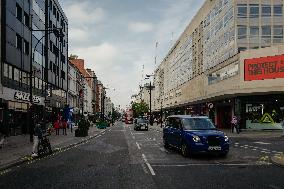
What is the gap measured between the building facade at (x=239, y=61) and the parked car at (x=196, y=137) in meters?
22.1

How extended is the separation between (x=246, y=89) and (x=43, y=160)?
30.2 m

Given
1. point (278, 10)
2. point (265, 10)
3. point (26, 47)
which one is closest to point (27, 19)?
point (26, 47)

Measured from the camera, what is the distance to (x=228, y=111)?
5166 cm

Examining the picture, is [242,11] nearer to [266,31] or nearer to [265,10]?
[265,10]

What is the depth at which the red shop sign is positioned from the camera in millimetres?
41594

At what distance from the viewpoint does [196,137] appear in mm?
16172

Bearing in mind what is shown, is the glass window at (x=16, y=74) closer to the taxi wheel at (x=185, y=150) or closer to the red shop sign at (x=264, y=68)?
the red shop sign at (x=264, y=68)

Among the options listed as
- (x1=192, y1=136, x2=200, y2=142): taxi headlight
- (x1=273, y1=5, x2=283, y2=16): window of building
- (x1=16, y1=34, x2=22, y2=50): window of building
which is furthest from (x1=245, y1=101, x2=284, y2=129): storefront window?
(x1=192, y1=136, x2=200, y2=142): taxi headlight

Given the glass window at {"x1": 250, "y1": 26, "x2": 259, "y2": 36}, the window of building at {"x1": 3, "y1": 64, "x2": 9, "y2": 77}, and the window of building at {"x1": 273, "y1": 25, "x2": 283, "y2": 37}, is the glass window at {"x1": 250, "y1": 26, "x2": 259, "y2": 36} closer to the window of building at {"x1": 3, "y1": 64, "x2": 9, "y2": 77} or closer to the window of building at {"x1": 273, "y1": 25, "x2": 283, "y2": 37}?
the window of building at {"x1": 273, "y1": 25, "x2": 283, "y2": 37}

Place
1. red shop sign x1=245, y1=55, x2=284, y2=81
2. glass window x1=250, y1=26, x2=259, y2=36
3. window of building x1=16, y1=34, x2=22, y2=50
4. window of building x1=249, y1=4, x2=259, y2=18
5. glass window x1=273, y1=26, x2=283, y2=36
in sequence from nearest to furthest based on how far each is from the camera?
window of building x1=16, y1=34, x2=22, y2=50 < red shop sign x1=245, y1=55, x2=284, y2=81 < window of building x1=249, y1=4, x2=259, y2=18 < glass window x1=250, y1=26, x2=259, y2=36 < glass window x1=273, y1=26, x2=283, y2=36

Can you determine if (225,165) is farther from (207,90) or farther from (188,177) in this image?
(207,90)

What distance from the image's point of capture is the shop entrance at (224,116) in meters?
51.6

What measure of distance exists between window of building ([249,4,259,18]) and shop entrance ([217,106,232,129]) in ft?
40.7

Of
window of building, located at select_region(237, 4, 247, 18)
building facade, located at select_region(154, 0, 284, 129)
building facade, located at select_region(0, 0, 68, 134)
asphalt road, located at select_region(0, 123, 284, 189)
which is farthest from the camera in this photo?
window of building, located at select_region(237, 4, 247, 18)
